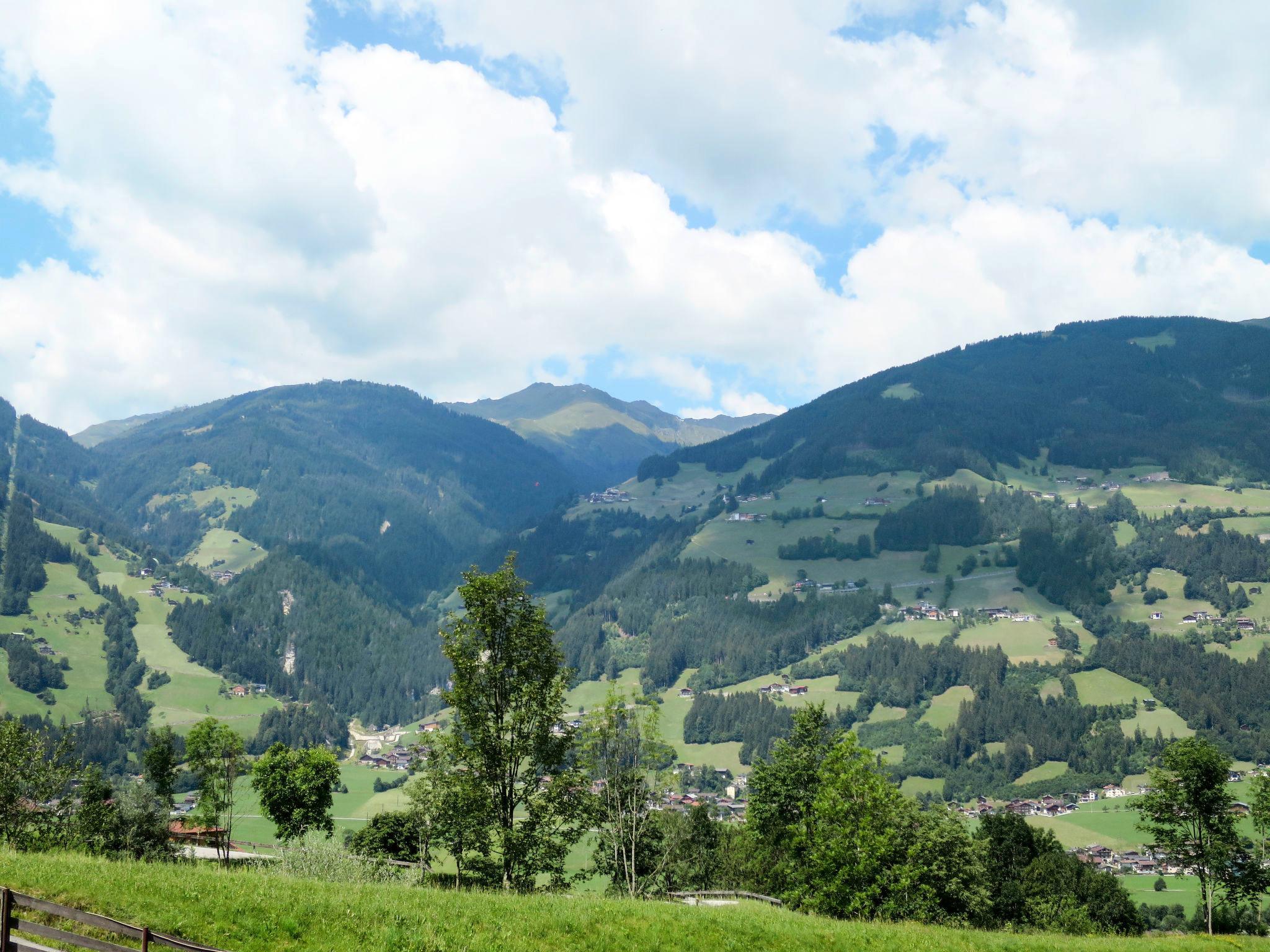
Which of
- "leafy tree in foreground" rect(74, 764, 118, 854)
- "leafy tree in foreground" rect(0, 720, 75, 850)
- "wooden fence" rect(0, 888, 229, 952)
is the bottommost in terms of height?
"leafy tree in foreground" rect(74, 764, 118, 854)

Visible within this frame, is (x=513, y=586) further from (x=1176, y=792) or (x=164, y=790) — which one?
(x=164, y=790)

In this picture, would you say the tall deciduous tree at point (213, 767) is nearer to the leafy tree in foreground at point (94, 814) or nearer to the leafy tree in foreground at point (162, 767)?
the leafy tree in foreground at point (162, 767)

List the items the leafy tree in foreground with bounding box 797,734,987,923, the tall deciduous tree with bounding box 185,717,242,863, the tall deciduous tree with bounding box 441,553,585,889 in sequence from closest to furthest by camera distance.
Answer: the tall deciduous tree with bounding box 441,553,585,889, the leafy tree in foreground with bounding box 797,734,987,923, the tall deciduous tree with bounding box 185,717,242,863

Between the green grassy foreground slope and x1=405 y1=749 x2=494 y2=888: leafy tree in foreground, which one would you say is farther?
x1=405 y1=749 x2=494 y2=888: leafy tree in foreground

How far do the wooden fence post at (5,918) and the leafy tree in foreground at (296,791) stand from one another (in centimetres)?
7849

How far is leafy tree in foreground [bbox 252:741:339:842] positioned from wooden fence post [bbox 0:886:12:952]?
78.5 m

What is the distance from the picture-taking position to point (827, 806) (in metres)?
46.7

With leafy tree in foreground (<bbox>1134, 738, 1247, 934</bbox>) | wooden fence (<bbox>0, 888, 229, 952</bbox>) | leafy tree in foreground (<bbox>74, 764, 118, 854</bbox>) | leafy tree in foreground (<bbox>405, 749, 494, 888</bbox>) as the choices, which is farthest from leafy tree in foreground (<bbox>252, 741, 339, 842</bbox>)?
wooden fence (<bbox>0, 888, 229, 952</bbox>)

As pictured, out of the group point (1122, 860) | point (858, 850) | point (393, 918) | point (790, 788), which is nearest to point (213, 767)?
point (790, 788)

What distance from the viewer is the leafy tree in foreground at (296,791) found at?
8600cm

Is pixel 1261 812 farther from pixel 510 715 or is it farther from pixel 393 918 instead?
pixel 393 918

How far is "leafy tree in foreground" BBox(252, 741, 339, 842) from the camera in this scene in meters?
86.0

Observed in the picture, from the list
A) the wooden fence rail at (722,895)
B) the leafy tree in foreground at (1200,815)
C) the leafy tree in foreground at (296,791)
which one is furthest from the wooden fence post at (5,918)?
the leafy tree in foreground at (296,791)

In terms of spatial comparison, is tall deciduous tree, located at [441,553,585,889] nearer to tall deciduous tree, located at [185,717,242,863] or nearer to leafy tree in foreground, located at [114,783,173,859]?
leafy tree in foreground, located at [114,783,173,859]
